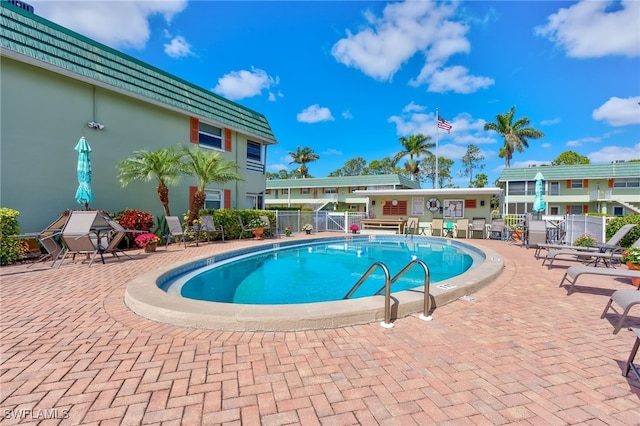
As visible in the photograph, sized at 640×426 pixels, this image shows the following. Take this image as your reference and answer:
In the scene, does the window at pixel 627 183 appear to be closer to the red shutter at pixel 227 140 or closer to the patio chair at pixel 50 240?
the red shutter at pixel 227 140

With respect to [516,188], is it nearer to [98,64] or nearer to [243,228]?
[243,228]

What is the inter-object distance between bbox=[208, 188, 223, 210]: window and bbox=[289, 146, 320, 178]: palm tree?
30348 millimetres

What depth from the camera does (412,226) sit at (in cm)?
1739

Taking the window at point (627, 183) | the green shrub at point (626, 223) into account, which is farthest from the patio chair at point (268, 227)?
the window at point (627, 183)

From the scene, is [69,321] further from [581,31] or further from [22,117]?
[581,31]

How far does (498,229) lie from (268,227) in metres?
12.0

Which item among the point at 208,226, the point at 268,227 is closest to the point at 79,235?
the point at 208,226

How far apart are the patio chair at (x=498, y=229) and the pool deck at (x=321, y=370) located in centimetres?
1219

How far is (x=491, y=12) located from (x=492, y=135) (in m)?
25.8

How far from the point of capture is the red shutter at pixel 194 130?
44.5 ft

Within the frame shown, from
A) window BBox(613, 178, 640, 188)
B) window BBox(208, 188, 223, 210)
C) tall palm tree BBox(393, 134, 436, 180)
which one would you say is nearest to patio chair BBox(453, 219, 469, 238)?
window BBox(208, 188, 223, 210)

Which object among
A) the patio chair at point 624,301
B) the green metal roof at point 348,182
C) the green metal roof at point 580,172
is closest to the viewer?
the patio chair at point 624,301

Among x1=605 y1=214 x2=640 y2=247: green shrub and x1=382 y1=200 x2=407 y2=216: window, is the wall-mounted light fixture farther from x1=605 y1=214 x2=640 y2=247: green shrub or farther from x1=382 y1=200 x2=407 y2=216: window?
x1=605 y1=214 x2=640 y2=247: green shrub

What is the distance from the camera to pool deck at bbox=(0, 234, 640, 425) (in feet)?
6.30
